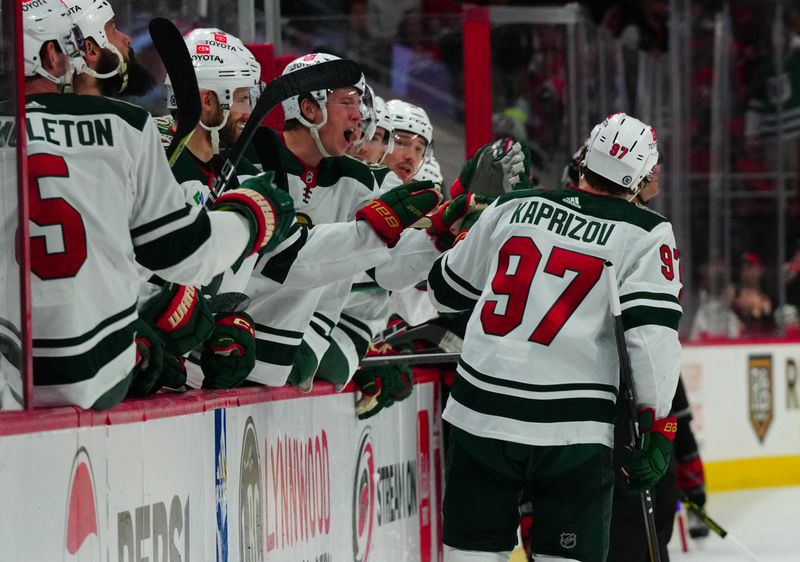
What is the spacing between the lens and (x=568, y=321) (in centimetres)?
321

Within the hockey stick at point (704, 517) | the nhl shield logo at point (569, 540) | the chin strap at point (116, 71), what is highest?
the chin strap at point (116, 71)

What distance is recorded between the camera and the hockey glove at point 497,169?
11.6 feet

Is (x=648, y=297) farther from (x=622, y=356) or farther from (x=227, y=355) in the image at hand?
(x=227, y=355)

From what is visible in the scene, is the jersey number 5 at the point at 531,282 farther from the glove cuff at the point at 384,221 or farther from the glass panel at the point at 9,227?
the glass panel at the point at 9,227

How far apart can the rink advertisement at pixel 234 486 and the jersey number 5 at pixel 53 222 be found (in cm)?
24

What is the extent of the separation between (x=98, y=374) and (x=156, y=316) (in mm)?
531

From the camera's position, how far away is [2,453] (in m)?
1.89

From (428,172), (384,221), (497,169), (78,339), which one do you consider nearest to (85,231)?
(78,339)

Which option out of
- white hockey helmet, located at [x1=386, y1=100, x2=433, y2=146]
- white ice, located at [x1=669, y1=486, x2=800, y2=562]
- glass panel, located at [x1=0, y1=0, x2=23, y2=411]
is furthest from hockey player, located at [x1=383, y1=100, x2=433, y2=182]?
glass panel, located at [x1=0, y1=0, x2=23, y2=411]

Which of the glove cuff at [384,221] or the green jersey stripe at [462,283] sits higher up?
the glove cuff at [384,221]

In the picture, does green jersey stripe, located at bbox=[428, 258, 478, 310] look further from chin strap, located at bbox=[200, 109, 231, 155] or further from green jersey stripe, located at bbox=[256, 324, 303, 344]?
chin strap, located at bbox=[200, 109, 231, 155]

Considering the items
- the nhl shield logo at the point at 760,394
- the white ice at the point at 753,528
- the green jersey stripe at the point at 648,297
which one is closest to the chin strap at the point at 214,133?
the green jersey stripe at the point at 648,297

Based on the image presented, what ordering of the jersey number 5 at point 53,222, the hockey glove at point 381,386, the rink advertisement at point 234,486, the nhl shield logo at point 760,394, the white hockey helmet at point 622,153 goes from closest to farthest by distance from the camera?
the rink advertisement at point 234,486
the jersey number 5 at point 53,222
the white hockey helmet at point 622,153
the hockey glove at point 381,386
the nhl shield logo at point 760,394

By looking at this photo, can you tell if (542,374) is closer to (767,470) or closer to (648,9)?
(767,470)
